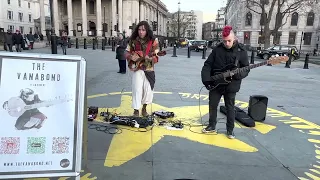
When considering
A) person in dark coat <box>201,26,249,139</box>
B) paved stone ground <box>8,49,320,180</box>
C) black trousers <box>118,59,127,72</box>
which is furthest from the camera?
black trousers <box>118,59,127,72</box>

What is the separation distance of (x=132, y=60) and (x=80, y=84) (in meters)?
2.68

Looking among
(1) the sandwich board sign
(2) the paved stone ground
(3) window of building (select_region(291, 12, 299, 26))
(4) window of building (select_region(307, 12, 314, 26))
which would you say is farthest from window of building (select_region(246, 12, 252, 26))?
(1) the sandwich board sign

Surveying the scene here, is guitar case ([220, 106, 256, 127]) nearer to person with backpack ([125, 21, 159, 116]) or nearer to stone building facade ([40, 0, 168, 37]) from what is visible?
person with backpack ([125, 21, 159, 116])

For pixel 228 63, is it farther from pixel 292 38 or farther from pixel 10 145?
pixel 292 38

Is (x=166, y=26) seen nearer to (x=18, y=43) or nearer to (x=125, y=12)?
(x=125, y=12)

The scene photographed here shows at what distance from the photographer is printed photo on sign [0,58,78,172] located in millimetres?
2602

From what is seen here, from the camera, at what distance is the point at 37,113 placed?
266cm

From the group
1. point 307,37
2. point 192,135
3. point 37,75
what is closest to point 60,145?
point 37,75

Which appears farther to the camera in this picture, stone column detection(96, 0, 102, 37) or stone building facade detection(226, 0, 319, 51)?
stone column detection(96, 0, 102, 37)

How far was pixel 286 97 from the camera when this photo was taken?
890 centimetres

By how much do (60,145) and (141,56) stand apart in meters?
2.97

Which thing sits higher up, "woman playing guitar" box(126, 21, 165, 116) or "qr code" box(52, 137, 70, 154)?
"woman playing guitar" box(126, 21, 165, 116)

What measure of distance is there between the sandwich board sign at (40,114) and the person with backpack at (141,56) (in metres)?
2.64

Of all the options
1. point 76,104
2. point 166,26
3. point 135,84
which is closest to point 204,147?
point 135,84
